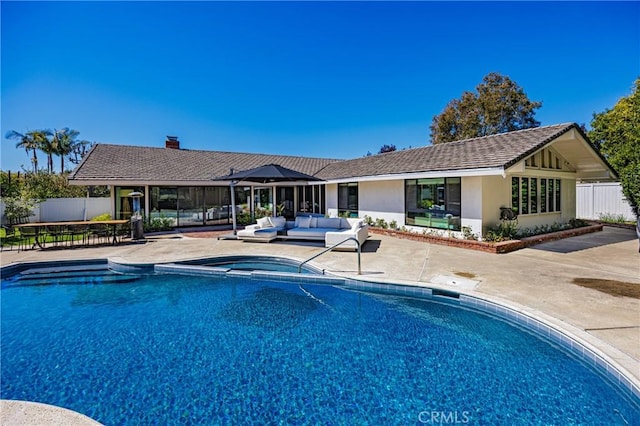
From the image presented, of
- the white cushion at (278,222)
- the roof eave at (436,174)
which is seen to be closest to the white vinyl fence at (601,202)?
the roof eave at (436,174)

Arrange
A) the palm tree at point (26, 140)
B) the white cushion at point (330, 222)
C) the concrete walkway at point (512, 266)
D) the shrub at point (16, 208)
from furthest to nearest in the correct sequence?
1. the palm tree at point (26, 140)
2. the shrub at point (16, 208)
3. the white cushion at point (330, 222)
4. the concrete walkway at point (512, 266)

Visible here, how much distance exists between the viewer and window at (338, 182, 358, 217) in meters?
18.8

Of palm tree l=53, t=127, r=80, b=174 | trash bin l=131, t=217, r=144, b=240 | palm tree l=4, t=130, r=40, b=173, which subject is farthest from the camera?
palm tree l=53, t=127, r=80, b=174

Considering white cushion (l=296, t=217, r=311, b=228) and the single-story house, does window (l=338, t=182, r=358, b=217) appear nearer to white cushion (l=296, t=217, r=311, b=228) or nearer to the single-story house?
the single-story house

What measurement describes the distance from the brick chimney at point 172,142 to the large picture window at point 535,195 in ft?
71.7

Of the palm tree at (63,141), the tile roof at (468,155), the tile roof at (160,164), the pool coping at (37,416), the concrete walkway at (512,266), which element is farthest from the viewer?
the palm tree at (63,141)

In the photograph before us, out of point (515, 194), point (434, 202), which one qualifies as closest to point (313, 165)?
point (434, 202)

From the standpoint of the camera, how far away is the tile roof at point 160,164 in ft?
53.8

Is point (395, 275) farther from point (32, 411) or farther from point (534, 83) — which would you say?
point (534, 83)

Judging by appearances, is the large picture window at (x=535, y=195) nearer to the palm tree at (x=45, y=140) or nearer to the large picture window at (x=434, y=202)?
the large picture window at (x=434, y=202)

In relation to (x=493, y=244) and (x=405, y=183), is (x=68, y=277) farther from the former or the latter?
(x=493, y=244)

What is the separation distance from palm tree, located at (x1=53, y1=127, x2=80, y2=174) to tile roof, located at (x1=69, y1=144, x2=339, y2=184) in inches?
1030

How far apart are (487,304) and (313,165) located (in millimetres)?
21167

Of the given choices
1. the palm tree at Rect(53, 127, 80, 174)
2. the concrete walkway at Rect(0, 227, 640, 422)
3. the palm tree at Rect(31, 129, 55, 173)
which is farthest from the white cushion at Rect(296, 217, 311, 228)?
the palm tree at Rect(53, 127, 80, 174)
